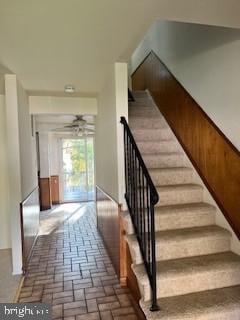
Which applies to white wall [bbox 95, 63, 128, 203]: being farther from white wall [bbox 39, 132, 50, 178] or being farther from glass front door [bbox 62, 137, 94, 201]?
glass front door [bbox 62, 137, 94, 201]

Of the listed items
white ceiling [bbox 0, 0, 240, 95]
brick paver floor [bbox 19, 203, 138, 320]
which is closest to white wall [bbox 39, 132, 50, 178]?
brick paver floor [bbox 19, 203, 138, 320]

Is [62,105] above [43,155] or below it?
above

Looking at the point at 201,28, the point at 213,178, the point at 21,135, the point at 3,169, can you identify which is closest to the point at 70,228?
the point at 3,169

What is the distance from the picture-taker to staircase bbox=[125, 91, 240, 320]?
1.87 metres

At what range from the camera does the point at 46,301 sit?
2.38m

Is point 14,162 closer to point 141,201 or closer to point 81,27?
point 141,201

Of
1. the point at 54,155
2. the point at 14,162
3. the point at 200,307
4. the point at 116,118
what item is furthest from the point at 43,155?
the point at 200,307

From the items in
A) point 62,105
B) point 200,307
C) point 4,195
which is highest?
point 62,105

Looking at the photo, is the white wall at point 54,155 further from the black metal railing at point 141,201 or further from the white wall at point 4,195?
the black metal railing at point 141,201

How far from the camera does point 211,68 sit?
8.86 ft

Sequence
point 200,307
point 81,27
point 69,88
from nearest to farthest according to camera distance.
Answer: point 200,307 → point 81,27 → point 69,88

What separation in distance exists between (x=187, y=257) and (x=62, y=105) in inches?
111

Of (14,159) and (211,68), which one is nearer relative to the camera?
(211,68)

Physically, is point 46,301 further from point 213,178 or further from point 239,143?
point 239,143
